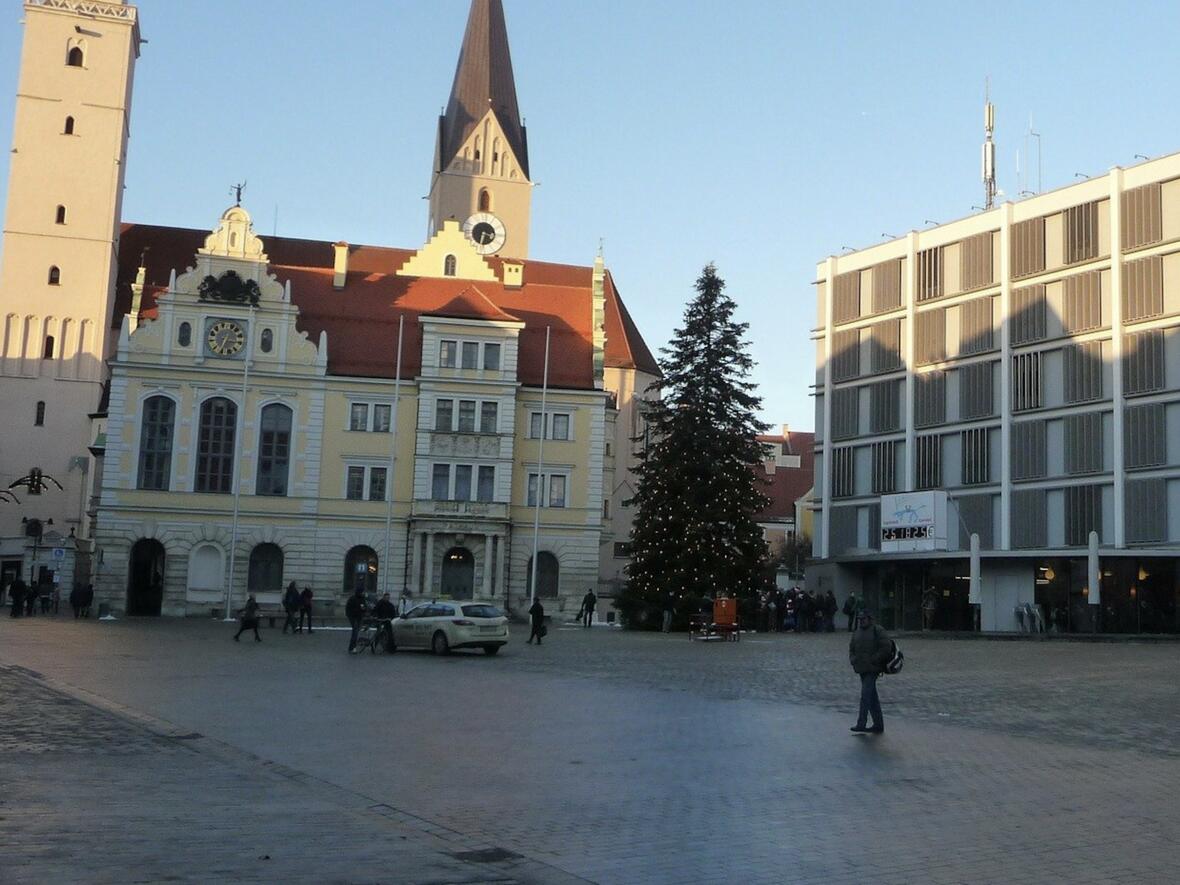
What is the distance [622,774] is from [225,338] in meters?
56.6

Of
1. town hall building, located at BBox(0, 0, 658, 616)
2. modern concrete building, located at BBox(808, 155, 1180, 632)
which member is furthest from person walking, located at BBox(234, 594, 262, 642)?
→ modern concrete building, located at BBox(808, 155, 1180, 632)

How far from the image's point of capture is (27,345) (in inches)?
3184

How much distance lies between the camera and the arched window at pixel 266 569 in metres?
65.1

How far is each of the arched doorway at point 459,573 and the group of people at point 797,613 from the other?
56.1 feet

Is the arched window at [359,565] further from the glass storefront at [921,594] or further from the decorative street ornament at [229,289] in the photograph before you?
the glass storefront at [921,594]

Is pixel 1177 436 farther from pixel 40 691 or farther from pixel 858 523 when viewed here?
pixel 40 691

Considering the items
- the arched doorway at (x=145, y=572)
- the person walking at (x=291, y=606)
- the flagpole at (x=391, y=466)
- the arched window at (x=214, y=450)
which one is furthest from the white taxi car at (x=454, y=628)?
the arched doorway at (x=145, y=572)

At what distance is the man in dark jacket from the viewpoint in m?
16.9

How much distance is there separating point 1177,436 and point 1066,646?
21.5 metres

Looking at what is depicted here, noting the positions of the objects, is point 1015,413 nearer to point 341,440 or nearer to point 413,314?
point 413,314

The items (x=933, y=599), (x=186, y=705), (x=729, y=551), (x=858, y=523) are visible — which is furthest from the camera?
(x=858, y=523)

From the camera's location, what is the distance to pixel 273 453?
216ft

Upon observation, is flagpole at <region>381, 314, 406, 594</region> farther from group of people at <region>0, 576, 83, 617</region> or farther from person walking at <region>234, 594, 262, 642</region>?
person walking at <region>234, 594, 262, 642</region>

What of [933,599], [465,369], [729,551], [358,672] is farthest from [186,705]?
[465,369]
